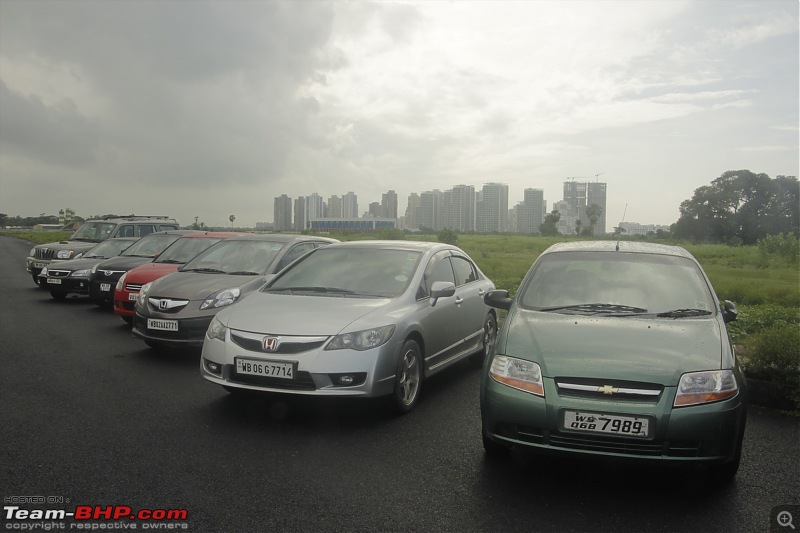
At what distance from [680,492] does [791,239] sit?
36607mm

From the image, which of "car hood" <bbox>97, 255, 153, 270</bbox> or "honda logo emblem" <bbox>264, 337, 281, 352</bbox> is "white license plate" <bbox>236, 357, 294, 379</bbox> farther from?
"car hood" <bbox>97, 255, 153, 270</bbox>

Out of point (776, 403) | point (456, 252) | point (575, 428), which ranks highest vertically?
point (456, 252)

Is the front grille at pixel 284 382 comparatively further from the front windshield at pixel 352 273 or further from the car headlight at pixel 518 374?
the car headlight at pixel 518 374

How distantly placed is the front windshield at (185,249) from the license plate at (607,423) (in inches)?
338

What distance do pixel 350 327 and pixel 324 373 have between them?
0.45 meters

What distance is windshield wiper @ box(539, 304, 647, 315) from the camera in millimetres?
4742

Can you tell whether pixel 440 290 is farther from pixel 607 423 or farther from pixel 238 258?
pixel 238 258

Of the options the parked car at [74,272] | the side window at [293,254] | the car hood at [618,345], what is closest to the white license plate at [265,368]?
the car hood at [618,345]

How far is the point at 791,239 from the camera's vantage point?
3462 centimetres

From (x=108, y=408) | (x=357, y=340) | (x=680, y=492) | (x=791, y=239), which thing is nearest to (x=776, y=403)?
(x=680, y=492)

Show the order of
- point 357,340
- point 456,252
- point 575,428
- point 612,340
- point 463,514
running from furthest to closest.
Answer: point 456,252, point 357,340, point 612,340, point 575,428, point 463,514

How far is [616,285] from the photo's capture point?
5.06 meters

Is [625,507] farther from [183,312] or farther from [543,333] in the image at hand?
[183,312]

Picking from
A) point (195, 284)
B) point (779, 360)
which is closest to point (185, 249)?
point (195, 284)
